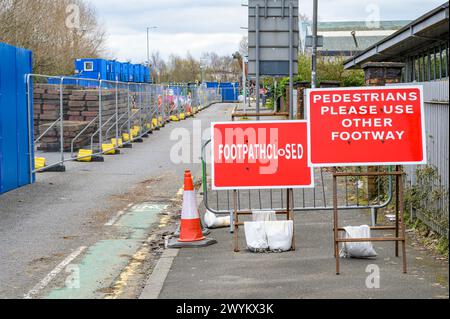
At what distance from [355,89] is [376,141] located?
54 centimetres

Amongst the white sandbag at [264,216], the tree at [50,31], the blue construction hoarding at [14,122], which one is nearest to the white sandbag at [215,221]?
the white sandbag at [264,216]

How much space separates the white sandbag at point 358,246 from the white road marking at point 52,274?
2.95 meters

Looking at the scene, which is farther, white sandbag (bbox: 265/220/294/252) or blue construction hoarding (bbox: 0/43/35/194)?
blue construction hoarding (bbox: 0/43/35/194)

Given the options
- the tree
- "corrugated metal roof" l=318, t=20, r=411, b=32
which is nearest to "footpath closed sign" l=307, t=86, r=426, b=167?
the tree

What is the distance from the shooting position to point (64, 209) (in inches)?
551

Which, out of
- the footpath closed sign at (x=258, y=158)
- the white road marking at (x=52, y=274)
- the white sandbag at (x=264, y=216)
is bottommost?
the white road marking at (x=52, y=274)

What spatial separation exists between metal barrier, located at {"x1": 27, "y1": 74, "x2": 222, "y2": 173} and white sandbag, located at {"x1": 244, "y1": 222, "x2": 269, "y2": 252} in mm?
9091

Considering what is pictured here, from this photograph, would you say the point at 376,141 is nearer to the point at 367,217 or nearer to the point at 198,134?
the point at 367,217

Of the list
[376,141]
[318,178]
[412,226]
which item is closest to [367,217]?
[412,226]

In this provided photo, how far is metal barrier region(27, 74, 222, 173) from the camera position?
64.6 ft

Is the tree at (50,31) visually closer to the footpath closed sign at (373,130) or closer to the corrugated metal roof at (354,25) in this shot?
the corrugated metal roof at (354,25)

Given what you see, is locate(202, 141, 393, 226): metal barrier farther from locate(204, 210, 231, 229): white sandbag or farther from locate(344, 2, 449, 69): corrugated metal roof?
locate(344, 2, 449, 69): corrugated metal roof

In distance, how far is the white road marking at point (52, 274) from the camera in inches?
317
